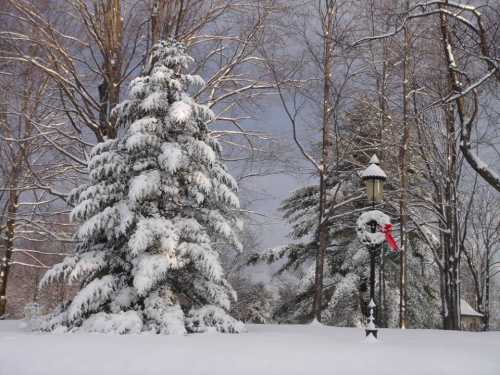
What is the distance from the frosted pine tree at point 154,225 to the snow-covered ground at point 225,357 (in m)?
1.46

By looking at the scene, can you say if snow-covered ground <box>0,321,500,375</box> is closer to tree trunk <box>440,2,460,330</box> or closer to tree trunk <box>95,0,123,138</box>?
tree trunk <box>95,0,123,138</box>

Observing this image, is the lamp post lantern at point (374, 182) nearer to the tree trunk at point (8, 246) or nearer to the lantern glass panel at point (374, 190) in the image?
the lantern glass panel at point (374, 190)

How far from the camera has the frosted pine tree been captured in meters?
9.49

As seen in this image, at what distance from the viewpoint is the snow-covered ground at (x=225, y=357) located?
628 centimetres

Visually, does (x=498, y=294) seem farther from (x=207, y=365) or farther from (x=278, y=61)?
(x=207, y=365)

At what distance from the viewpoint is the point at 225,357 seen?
263 inches

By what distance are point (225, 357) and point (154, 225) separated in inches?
147

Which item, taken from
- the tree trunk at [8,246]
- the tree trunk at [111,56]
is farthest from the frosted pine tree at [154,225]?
the tree trunk at [8,246]

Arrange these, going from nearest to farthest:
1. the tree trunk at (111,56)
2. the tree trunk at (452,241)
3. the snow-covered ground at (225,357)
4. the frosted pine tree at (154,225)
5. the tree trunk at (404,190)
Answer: the snow-covered ground at (225,357) < the frosted pine tree at (154,225) < the tree trunk at (111,56) < the tree trunk at (404,190) < the tree trunk at (452,241)

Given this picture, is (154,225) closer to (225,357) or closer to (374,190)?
(225,357)

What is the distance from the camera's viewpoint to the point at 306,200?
22.2 metres

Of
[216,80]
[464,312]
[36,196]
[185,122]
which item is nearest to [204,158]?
[185,122]

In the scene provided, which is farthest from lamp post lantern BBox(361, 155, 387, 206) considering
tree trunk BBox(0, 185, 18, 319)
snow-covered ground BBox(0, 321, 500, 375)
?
tree trunk BBox(0, 185, 18, 319)

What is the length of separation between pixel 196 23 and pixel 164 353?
11477 millimetres
